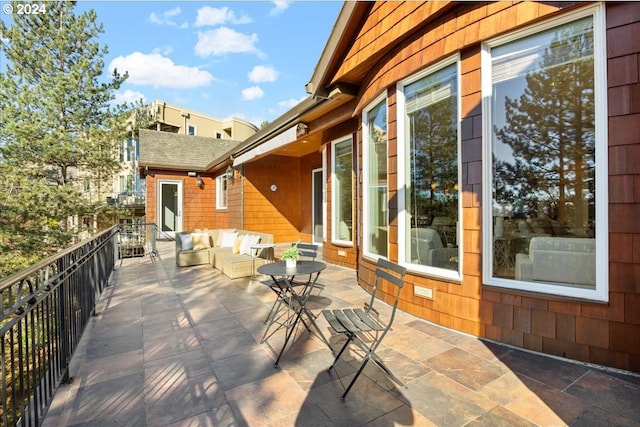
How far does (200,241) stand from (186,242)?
1.06 ft

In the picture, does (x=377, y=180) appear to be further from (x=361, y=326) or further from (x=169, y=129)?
(x=169, y=129)

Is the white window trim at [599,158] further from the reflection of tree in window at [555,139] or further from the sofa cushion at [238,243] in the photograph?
the sofa cushion at [238,243]

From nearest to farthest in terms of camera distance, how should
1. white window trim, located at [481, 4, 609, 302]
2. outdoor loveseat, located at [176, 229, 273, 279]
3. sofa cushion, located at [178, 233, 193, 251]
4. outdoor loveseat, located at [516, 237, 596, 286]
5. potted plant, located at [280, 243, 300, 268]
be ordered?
white window trim, located at [481, 4, 609, 302] < outdoor loveseat, located at [516, 237, 596, 286] < potted plant, located at [280, 243, 300, 268] < outdoor loveseat, located at [176, 229, 273, 279] < sofa cushion, located at [178, 233, 193, 251]

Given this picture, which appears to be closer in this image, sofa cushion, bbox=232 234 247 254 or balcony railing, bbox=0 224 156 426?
balcony railing, bbox=0 224 156 426

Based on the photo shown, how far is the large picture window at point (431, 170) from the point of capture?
135 inches

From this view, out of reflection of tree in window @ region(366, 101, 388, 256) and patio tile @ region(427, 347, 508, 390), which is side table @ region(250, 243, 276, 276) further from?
patio tile @ region(427, 347, 508, 390)

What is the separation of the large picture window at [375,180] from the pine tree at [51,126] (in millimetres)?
9451

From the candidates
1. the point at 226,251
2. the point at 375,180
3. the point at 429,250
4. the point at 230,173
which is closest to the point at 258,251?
the point at 226,251

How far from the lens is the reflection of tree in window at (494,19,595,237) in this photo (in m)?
2.68

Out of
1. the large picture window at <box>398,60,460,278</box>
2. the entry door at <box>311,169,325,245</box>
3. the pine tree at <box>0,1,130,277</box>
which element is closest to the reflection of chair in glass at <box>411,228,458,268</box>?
the large picture window at <box>398,60,460,278</box>

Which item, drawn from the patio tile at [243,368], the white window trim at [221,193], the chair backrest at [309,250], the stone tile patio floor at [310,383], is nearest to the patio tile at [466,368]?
the stone tile patio floor at [310,383]

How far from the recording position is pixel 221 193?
42.4 feet

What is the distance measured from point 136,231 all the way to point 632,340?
1005cm

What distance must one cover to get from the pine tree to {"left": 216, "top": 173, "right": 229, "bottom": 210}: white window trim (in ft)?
12.0
